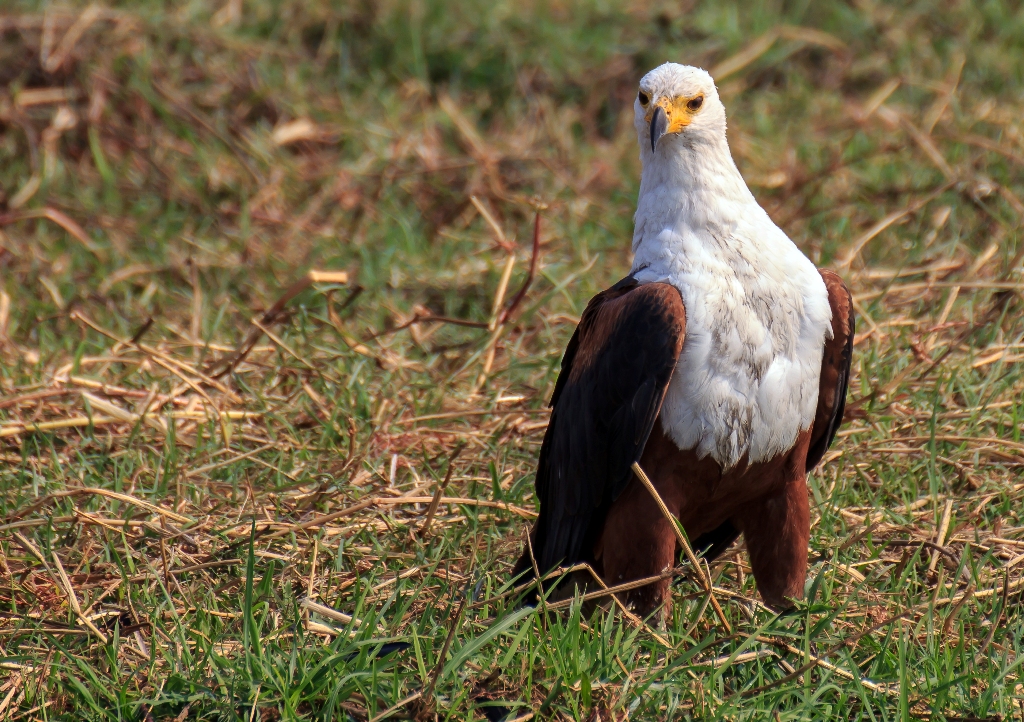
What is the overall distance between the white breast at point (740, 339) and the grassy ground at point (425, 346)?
1.58 feet

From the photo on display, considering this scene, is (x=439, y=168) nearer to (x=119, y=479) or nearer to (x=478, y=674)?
(x=119, y=479)

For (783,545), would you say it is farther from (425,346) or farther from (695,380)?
(425,346)

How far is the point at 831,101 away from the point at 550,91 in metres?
1.71

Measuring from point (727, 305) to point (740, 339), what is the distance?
10cm

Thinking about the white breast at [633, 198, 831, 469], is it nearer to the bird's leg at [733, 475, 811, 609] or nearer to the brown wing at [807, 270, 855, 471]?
the brown wing at [807, 270, 855, 471]

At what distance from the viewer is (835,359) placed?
3242mm

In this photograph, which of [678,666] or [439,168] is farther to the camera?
[439,168]

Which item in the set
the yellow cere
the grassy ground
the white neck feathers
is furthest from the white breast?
the grassy ground

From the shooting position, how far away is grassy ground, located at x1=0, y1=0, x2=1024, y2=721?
2.87 meters

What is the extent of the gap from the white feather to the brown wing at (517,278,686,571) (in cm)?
7

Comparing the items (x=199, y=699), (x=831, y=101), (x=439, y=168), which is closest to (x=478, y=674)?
(x=199, y=699)

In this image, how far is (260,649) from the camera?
2814 mm

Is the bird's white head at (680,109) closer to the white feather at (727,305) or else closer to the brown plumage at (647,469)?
the white feather at (727,305)

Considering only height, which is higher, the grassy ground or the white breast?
the white breast
